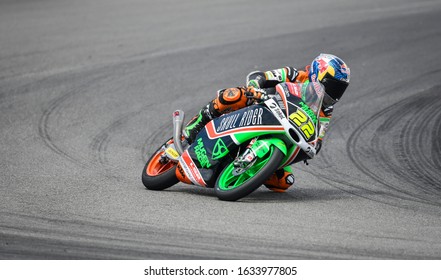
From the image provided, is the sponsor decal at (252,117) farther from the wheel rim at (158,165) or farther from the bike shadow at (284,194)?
the wheel rim at (158,165)

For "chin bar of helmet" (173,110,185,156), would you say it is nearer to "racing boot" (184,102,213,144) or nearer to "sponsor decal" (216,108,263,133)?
"racing boot" (184,102,213,144)

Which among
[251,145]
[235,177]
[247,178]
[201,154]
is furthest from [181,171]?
[251,145]

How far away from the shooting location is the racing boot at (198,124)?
26.8 feet

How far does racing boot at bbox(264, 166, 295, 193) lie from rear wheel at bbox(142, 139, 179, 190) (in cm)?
98

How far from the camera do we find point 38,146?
10.2 meters

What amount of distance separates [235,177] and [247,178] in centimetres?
12

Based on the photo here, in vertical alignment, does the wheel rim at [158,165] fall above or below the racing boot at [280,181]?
above

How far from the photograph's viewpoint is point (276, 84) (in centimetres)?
817

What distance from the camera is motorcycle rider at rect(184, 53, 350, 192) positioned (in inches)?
310

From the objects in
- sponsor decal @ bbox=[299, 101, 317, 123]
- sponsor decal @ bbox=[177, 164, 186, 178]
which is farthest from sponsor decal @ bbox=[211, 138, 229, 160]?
sponsor decal @ bbox=[299, 101, 317, 123]

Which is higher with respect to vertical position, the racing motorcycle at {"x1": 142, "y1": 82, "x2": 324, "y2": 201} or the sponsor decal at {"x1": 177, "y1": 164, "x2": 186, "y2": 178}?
the racing motorcycle at {"x1": 142, "y1": 82, "x2": 324, "y2": 201}

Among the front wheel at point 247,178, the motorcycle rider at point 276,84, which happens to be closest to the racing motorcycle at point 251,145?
the front wheel at point 247,178

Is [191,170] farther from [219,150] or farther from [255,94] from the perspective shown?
[255,94]

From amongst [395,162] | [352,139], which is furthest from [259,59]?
[395,162]
